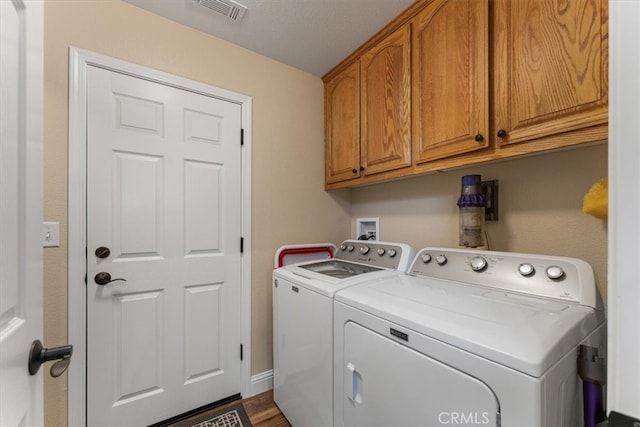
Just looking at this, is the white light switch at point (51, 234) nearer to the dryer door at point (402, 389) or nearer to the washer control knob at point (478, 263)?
the dryer door at point (402, 389)

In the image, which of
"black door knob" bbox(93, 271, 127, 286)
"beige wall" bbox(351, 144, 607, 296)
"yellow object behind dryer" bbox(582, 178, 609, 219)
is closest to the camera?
"yellow object behind dryer" bbox(582, 178, 609, 219)

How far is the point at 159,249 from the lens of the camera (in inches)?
60.2

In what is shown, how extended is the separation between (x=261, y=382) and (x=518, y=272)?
5.71 feet

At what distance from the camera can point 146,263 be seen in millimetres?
1489

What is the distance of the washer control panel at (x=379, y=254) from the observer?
4.80ft

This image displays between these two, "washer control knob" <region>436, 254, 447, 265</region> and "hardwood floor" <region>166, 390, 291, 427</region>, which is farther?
"hardwood floor" <region>166, 390, 291, 427</region>

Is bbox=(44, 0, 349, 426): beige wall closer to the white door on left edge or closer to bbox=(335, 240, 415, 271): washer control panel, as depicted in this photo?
the white door on left edge

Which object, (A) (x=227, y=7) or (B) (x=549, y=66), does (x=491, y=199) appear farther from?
(A) (x=227, y=7)

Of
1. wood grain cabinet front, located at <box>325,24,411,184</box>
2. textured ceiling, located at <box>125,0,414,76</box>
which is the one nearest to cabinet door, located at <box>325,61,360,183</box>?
wood grain cabinet front, located at <box>325,24,411,184</box>

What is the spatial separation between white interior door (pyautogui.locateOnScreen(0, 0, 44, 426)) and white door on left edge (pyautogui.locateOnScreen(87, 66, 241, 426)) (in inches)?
35.5

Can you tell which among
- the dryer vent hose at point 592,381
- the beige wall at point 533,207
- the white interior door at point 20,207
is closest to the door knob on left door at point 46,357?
the white interior door at point 20,207

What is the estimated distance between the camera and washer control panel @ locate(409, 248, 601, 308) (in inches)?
35.5

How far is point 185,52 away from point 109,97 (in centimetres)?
53

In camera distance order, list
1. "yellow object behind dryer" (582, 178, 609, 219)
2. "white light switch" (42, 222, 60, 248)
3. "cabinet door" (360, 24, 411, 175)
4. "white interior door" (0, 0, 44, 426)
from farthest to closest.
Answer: "cabinet door" (360, 24, 411, 175) < "white light switch" (42, 222, 60, 248) < "yellow object behind dryer" (582, 178, 609, 219) < "white interior door" (0, 0, 44, 426)
